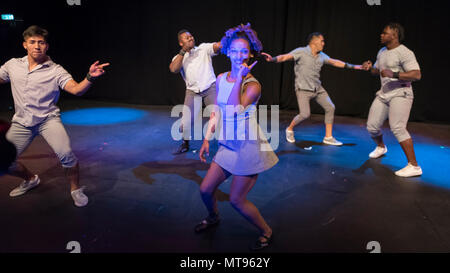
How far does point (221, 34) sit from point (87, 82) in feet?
19.5

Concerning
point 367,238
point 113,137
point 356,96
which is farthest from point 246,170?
point 356,96

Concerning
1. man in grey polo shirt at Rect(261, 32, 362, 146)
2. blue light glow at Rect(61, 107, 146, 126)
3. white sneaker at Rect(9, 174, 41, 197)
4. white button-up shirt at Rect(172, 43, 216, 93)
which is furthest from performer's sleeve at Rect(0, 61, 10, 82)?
blue light glow at Rect(61, 107, 146, 126)

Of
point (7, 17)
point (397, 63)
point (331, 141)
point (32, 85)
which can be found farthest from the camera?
point (7, 17)

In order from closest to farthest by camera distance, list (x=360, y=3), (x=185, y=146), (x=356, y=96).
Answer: (x=185, y=146), (x=360, y=3), (x=356, y=96)

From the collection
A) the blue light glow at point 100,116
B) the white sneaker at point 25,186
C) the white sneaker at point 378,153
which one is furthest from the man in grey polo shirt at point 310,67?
the blue light glow at point 100,116

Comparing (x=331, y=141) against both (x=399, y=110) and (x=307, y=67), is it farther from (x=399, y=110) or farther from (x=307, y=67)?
(x=399, y=110)

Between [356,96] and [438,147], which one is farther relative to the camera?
[356,96]

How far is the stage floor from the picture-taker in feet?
9.34

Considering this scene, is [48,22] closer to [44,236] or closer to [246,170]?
[44,236]

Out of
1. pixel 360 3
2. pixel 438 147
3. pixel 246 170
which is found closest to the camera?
pixel 246 170

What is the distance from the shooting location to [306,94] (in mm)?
5500

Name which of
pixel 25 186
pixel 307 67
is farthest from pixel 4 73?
pixel 307 67

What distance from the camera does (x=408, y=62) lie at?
4.04 metres
